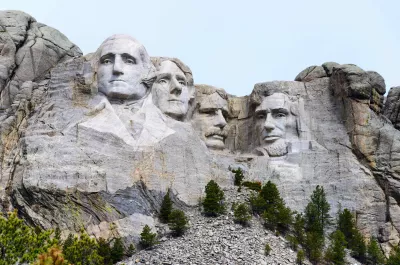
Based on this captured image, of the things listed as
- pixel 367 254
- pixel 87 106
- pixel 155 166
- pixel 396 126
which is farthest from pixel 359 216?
pixel 87 106

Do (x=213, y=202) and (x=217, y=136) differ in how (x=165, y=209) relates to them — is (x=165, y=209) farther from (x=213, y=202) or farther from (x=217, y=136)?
(x=217, y=136)

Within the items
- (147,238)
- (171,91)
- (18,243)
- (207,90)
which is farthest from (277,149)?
(18,243)

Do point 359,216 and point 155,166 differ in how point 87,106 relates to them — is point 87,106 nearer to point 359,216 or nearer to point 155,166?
point 155,166

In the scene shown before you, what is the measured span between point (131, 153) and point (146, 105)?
119 inches

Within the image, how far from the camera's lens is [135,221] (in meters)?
34.7

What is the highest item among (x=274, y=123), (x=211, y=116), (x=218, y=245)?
(x=211, y=116)

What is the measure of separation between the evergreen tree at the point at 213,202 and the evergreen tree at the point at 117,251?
4024 millimetres

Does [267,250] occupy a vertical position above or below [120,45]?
below

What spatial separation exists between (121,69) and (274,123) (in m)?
7.19

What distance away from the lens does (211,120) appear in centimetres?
4162

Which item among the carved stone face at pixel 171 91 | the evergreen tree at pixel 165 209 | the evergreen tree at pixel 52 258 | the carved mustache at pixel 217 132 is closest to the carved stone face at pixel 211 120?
the carved mustache at pixel 217 132

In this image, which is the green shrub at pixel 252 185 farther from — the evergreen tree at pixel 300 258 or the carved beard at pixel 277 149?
the evergreen tree at pixel 300 258

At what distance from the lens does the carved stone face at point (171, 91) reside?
3938 cm

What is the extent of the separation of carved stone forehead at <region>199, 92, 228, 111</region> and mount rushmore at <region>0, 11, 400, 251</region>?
54 mm
